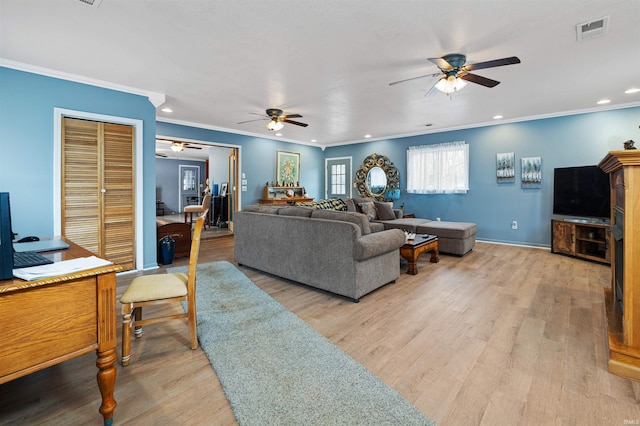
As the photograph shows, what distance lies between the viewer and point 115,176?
12.7 ft

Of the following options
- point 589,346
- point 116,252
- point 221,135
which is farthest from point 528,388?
point 221,135

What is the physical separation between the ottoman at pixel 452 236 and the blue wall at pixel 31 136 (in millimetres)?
5236

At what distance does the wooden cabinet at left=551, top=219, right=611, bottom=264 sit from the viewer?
4.43 metres

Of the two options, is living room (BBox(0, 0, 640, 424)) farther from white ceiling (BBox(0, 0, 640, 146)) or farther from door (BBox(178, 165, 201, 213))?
door (BBox(178, 165, 201, 213))

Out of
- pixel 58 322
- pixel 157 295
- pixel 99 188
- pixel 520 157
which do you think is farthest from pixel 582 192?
pixel 99 188

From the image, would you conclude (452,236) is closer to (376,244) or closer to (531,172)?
(531,172)

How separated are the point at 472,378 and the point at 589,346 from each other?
3.59ft

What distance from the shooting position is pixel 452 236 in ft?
16.1

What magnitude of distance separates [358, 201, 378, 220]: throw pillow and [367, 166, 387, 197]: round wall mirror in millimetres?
1689

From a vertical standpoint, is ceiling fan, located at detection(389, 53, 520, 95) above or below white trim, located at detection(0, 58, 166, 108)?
below

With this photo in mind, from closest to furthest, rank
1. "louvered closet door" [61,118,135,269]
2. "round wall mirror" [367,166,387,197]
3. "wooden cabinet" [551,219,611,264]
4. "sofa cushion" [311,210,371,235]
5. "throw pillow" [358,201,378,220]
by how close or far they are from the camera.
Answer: "sofa cushion" [311,210,371,235], "louvered closet door" [61,118,135,269], "wooden cabinet" [551,219,611,264], "throw pillow" [358,201,378,220], "round wall mirror" [367,166,387,197]

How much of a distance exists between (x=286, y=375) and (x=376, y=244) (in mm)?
1600

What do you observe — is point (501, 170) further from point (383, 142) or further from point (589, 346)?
point (589, 346)

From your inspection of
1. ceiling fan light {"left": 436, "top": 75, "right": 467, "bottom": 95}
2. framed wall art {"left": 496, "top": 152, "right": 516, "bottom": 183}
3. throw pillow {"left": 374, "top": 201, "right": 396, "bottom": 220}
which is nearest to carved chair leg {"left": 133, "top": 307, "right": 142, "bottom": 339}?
ceiling fan light {"left": 436, "top": 75, "right": 467, "bottom": 95}
